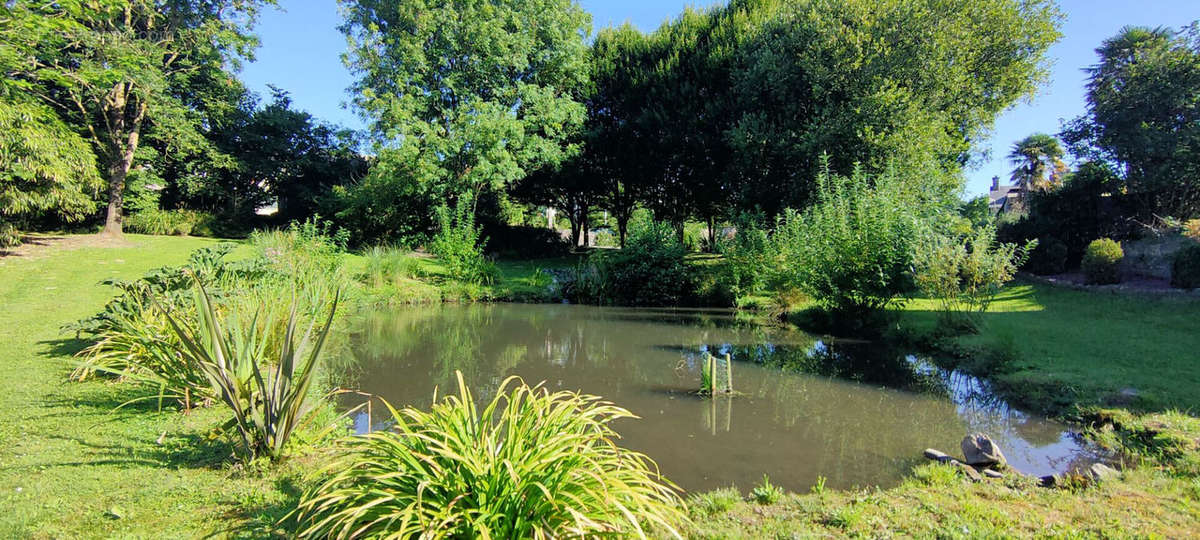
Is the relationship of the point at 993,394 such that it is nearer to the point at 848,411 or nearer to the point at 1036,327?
the point at 848,411

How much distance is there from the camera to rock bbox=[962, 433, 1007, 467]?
14.1ft

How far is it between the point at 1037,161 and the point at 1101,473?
28.2 meters

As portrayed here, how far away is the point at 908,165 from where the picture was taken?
13.9m

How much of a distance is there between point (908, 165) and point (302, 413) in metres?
14.6

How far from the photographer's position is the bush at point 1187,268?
1152cm

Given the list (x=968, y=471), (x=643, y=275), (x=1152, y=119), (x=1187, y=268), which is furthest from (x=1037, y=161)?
(x=968, y=471)

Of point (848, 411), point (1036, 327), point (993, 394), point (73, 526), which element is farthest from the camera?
point (1036, 327)

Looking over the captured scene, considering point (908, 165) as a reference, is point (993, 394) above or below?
below

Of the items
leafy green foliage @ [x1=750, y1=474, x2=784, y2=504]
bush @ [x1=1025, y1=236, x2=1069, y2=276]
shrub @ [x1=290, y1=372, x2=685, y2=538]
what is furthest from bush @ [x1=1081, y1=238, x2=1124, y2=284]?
shrub @ [x1=290, y1=372, x2=685, y2=538]

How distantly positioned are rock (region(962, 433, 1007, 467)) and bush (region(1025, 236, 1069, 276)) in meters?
15.7

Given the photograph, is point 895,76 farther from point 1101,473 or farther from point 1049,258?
point 1101,473

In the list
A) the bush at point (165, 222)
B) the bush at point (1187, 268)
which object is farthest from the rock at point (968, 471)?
the bush at point (165, 222)

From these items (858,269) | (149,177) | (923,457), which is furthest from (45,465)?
(149,177)

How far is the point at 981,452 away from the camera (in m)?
4.35
